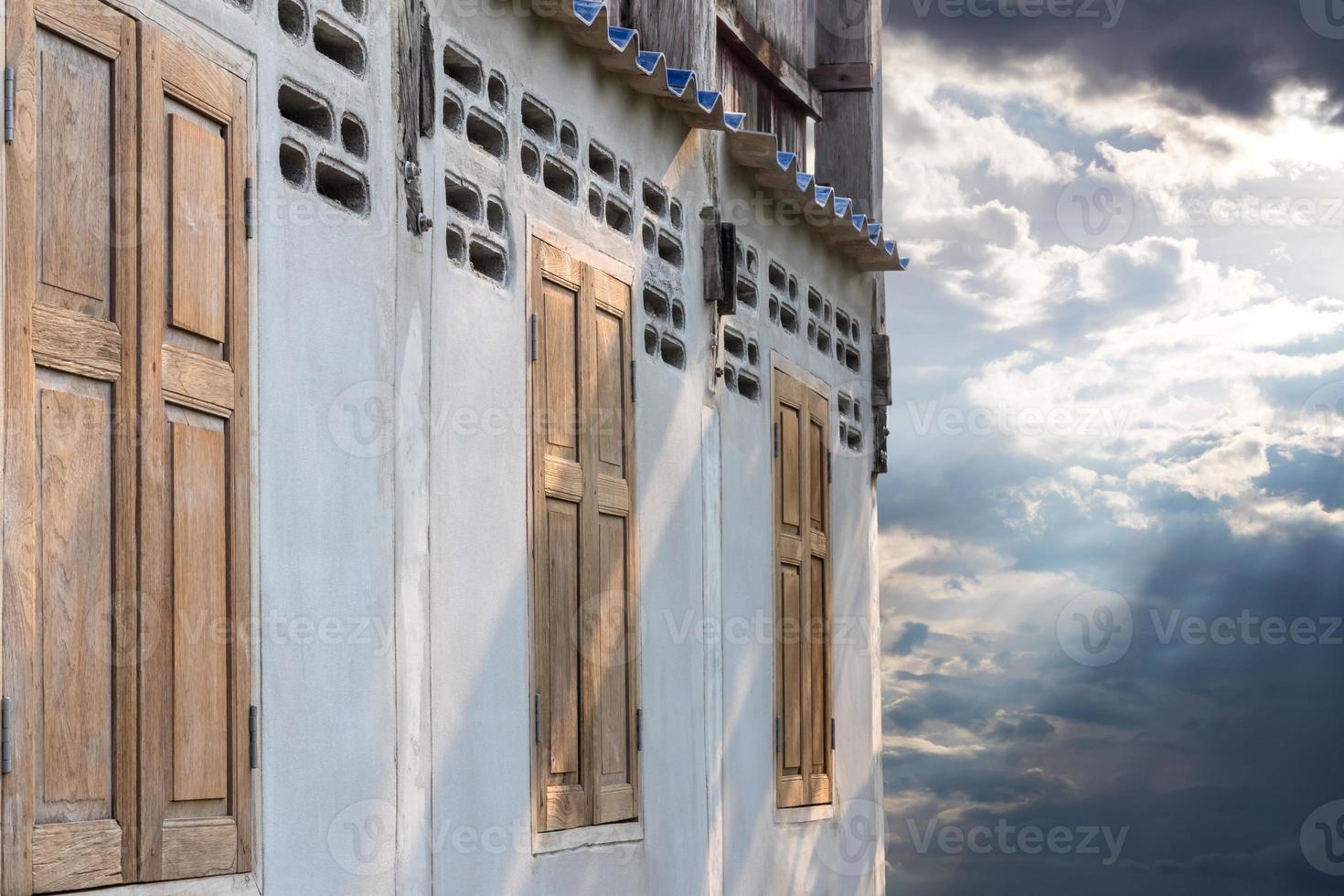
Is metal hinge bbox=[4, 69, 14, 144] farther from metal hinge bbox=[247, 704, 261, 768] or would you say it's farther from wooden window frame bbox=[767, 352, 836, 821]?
wooden window frame bbox=[767, 352, 836, 821]

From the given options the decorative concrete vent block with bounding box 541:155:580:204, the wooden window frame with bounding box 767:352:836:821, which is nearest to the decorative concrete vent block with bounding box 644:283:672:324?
the decorative concrete vent block with bounding box 541:155:580:204

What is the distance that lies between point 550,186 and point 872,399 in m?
5.62

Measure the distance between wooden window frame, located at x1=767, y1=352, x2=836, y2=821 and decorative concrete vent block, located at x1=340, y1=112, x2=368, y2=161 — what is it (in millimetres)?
5048

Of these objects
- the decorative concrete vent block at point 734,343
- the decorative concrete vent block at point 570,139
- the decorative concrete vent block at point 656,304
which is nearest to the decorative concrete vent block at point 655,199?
the decorative concrete vent block at point 656,304

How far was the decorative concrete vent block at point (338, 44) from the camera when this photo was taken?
20.8 feet

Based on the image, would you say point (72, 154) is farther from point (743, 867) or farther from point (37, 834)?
point (743, 867)

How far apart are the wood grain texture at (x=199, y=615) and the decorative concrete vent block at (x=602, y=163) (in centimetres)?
366

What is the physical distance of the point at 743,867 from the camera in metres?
10.4

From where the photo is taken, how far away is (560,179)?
8.35 m

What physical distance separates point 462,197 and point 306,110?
3.80 feet

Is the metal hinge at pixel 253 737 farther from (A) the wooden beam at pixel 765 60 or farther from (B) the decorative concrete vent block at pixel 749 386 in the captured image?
(A) the wooden beam at pixel 765 60

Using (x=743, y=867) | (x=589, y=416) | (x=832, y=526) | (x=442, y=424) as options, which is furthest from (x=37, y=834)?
(x=832, y=526)

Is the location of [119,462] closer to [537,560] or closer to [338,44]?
[338,44]

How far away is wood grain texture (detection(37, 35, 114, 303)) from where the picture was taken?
4.79 metres
